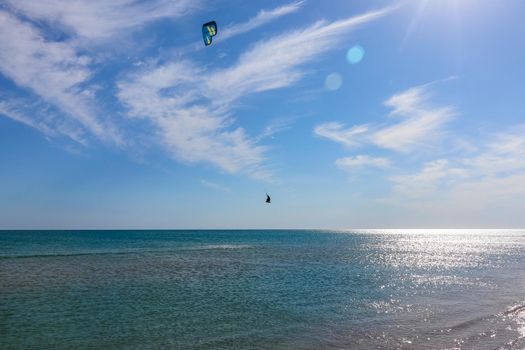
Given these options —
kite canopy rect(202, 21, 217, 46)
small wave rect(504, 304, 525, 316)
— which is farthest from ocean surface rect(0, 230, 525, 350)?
kite canopy rect(202, 21, 217, 46)

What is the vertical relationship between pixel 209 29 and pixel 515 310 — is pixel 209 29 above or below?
above

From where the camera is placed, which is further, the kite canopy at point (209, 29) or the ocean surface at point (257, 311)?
the kite canopy at point (209, 29)

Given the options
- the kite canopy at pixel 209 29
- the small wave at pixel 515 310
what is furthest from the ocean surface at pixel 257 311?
the kite canopy at pixel 209 29

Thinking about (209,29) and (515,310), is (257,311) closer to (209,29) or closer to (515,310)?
(515,310)

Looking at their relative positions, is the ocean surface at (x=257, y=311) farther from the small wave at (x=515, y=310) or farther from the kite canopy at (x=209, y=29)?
the kite canopy at (x=209, y=29)

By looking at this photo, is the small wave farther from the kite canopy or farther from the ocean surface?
the kite canopy

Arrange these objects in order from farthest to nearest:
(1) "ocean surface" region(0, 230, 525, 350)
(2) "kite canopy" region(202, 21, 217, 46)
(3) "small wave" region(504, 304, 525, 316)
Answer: (2) "kite canopy" region(202, 21, 217, 46) → (3) "small wave" region(504, 304, 525, 316) → (1) "ocean surface" region(0, 230, 525, 350)

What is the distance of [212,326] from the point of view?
19.3 metres

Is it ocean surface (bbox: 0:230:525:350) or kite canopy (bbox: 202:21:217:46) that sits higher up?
kite canopy (bbox: 202:21:217:46)

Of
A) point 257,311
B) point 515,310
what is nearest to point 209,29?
point 257,311

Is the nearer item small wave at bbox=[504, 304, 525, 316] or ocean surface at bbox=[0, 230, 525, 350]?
ocean surface at bbox=[0, 230, 525, 350]

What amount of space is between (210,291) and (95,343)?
1274 centimetres

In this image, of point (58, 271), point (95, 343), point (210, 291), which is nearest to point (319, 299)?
point (210, 291)

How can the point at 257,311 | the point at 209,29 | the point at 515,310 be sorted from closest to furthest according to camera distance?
1. the point at 257,311
2. the point at 515,310
3. the point at 209,29
